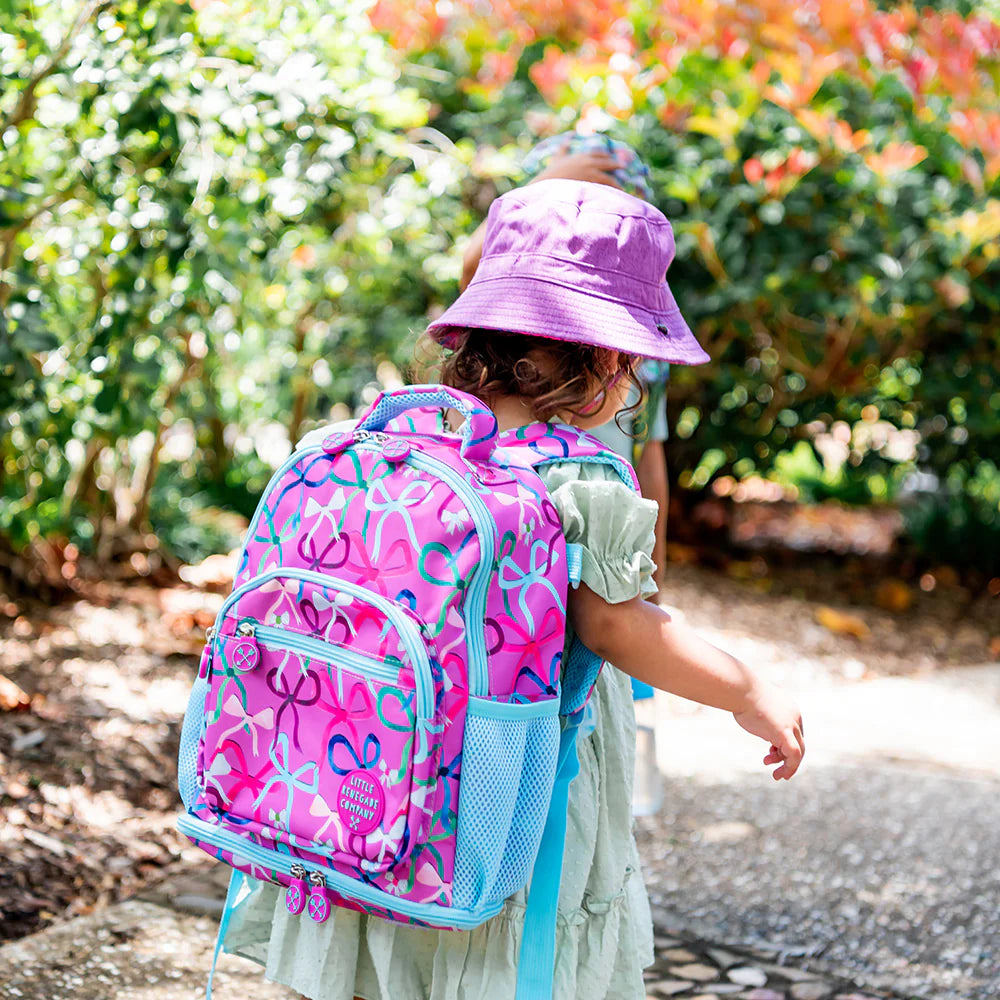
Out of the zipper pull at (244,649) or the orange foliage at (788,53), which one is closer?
the zipper pull at (244,649)

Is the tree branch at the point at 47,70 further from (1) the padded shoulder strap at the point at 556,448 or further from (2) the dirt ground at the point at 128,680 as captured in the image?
(1) the padded shoulder strap at the point at 556,448

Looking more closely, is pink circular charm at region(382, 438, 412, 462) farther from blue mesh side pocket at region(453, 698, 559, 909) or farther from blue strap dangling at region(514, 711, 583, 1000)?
blue strap dangling at region(514, 711, 583, 1000)

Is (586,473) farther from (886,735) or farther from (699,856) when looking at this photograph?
(886,735)

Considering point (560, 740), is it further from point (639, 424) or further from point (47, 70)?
point (47, 70)

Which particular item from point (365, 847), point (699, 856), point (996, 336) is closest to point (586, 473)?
point (365, 847)

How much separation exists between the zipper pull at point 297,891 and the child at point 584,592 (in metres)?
0.12

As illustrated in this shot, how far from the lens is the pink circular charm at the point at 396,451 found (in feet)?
4.77

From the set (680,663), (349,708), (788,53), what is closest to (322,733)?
(349,708)

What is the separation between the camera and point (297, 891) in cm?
154

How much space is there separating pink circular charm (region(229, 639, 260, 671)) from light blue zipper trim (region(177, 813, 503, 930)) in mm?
229

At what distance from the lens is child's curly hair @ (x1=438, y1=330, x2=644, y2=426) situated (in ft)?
5.42

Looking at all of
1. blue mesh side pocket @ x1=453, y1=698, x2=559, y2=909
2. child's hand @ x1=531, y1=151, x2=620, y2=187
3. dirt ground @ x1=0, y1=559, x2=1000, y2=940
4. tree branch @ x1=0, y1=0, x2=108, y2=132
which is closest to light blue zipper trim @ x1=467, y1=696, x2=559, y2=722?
blue mesh side pocket @ x1=453, y1=698, x2=559, y2=909

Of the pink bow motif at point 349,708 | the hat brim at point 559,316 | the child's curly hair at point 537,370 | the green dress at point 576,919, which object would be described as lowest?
the green dress at point 576,919

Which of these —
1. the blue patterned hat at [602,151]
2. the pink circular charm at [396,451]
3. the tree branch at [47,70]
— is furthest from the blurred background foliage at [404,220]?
the pink circular charm at [396,451]
